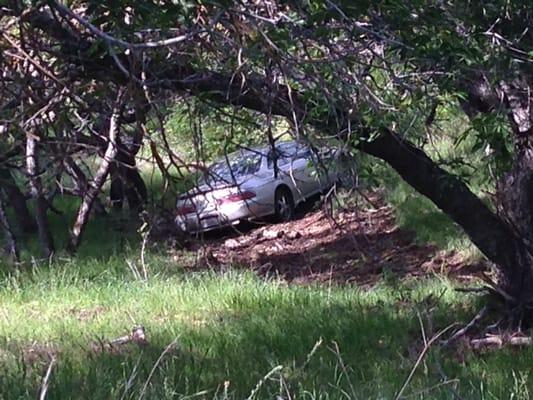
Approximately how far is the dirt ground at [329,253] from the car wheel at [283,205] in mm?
209

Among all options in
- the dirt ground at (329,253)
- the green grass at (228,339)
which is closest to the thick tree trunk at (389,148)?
the green grass at (228,339)

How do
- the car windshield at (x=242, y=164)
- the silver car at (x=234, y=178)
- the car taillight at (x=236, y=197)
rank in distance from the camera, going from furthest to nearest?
1. the car windshield at (x=242, y=164)
2. the car taillight at (x=236, y=197)
3. the silver car at (x=234, y=178)

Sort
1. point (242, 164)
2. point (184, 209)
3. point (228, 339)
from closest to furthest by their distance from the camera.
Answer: point (184, 209) → point (242, 164) → point (228, 339)

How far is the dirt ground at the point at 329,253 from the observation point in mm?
13445

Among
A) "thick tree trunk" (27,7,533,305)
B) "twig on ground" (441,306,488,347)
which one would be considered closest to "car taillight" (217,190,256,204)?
"thick tree trunk" (27,7,533,305)

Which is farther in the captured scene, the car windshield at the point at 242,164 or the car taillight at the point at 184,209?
the car windshield at the point at 242,164

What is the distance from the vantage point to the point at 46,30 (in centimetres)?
485

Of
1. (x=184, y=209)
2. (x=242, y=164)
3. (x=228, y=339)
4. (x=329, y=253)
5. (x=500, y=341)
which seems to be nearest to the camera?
(x=184, y=209)

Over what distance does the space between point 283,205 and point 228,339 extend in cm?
1071

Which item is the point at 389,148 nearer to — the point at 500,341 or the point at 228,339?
the point at 500,341

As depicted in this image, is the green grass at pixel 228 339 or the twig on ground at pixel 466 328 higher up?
the green grass at pixel 228 339

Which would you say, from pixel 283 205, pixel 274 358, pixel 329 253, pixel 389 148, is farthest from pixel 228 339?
pixel 283 205

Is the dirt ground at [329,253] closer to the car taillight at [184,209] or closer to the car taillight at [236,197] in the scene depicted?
the car taillight at [236,197]

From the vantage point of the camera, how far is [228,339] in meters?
7.26
